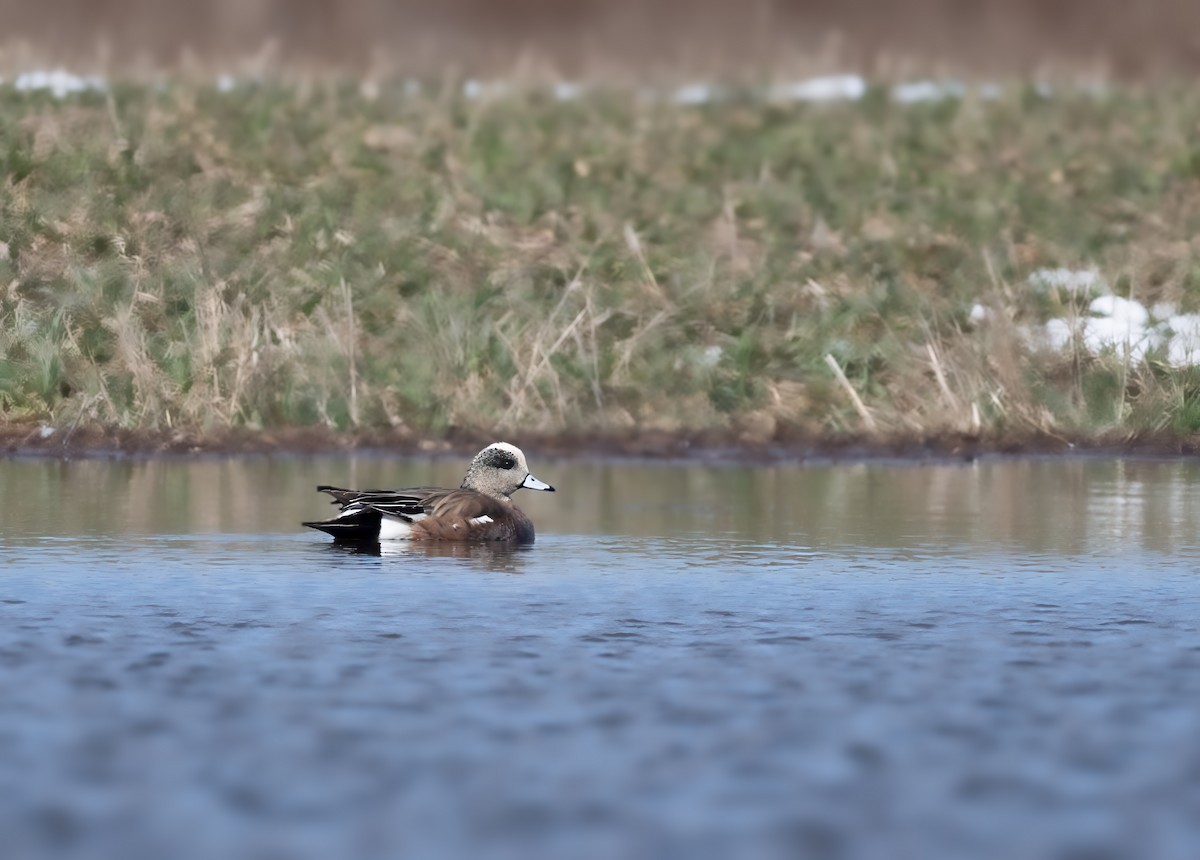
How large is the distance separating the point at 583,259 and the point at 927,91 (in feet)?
30.4

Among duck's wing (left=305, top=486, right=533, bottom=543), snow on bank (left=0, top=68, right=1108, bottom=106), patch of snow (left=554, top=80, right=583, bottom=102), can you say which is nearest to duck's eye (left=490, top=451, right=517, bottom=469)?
duck's wing (left=305, top=486, right=533, bottom=543)

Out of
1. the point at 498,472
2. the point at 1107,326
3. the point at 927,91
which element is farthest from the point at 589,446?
the point at 927,91

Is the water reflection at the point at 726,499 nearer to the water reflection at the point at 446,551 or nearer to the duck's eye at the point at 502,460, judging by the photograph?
the duck's eye at the point at 502,460

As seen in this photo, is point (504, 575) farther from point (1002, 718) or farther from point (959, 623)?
point (1002, 718)

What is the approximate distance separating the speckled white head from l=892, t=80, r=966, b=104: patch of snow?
19187mm

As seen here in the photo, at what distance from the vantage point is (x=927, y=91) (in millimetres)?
32688

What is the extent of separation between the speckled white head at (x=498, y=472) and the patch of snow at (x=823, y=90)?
61.1 feet

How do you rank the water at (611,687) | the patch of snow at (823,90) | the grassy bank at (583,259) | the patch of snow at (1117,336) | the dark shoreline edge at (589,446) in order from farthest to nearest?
the patch of snow at (823,90) → the patch of snow at (1117,336) → the grassy bank at (583,259) → the dark shoreline edge at (589,446) → the water at (611,687)

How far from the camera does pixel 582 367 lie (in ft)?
70.6

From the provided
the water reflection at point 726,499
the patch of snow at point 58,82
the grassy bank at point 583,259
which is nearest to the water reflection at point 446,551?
the water reflection at point 726,499

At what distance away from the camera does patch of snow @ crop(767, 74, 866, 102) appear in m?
32.2

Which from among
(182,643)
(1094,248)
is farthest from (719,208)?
(182,643)

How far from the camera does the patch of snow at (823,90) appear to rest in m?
32.2

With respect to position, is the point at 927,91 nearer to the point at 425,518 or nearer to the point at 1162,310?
the point at 1162,310
